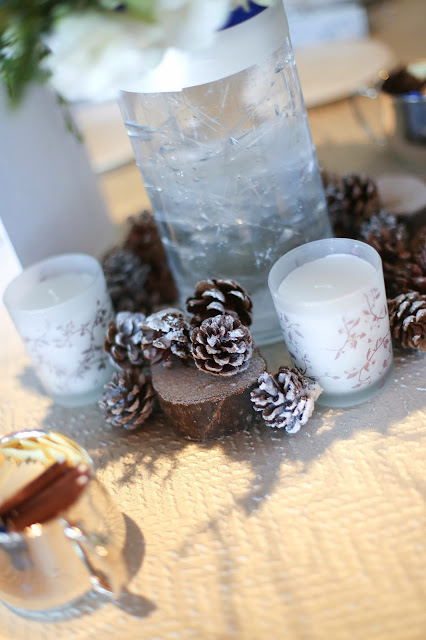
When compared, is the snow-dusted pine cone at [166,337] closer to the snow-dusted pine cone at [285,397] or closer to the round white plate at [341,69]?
the snow-dusted pine cone at [285,397]

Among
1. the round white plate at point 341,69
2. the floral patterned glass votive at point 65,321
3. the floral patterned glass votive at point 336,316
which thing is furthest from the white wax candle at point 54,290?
the round white plate at point 341,69

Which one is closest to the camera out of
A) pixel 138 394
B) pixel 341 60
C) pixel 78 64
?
pixel 78 64

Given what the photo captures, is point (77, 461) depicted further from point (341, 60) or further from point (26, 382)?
point (341, 60)

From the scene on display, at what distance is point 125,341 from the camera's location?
0.39m

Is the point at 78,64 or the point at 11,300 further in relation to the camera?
the point at 11,300

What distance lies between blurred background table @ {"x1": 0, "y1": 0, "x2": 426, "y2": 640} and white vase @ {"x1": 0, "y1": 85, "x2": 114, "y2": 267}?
0.16 meters

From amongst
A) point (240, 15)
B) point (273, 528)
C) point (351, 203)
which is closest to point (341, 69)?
point (351, 203)

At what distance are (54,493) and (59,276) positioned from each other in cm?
18

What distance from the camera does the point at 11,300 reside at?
0.40m

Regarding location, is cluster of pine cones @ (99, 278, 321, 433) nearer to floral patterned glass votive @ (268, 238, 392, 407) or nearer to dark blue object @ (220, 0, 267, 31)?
floral patterned glass votive @ (268, 238, 392, 407)

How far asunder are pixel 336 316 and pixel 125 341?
138mm

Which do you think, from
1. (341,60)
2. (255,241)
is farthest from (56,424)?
(341,60)

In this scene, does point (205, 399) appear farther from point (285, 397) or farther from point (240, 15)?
point (240, 15)

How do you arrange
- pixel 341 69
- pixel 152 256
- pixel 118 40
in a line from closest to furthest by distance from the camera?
1. pixel 118 40
2. pixel 152 256
3. pixel 341 69
